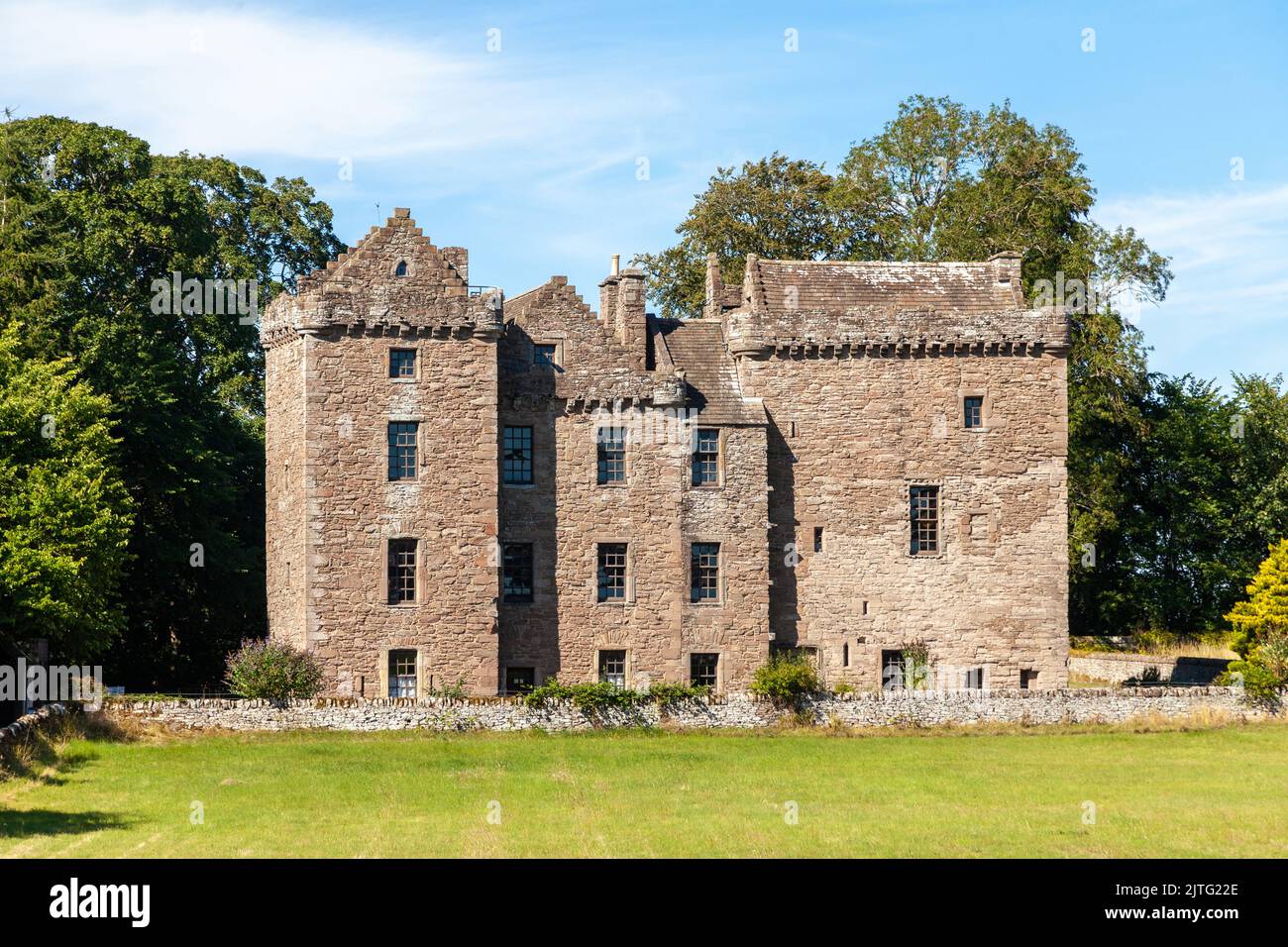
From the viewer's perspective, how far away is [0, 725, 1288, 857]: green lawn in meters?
26.7

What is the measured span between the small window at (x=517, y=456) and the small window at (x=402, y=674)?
5205 mm

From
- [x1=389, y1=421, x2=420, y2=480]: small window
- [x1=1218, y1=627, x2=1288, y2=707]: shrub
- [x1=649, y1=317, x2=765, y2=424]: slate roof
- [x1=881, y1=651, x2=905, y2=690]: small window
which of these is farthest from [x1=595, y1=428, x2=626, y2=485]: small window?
[x1=1218, y1=627, x2=1288, y2=707]: shrub

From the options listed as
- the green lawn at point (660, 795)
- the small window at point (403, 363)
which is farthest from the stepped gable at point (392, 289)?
the green lawn at point (660, 795)

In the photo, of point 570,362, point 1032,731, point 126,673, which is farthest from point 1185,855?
point 126,673

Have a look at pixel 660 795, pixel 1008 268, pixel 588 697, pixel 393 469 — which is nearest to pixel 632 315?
pixel 393 469

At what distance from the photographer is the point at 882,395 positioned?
4694 centimetres

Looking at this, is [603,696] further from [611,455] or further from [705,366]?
[705,366]

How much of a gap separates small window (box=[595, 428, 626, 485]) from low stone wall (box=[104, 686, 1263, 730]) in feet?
21.7

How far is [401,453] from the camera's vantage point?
4356 cm

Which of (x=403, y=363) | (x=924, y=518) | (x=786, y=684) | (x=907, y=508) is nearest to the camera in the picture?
(x=786, y=684)

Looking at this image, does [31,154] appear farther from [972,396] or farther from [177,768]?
[972,396]

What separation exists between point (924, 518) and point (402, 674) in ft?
46.3

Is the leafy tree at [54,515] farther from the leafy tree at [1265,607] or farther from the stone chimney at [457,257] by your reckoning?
the leafy tree at [1265,607]

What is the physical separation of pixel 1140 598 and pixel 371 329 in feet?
107
